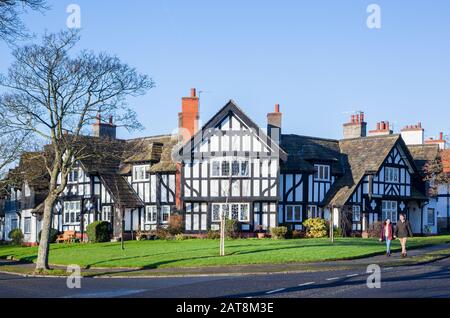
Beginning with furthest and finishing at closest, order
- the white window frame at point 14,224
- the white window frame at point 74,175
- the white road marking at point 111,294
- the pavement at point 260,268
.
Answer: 1. the white window frame at point 14,224
2. the white window frame at point 74,175
3. the pavement at point 260,268
4. the white road marking at point 111,294

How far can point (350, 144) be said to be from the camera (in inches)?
2247

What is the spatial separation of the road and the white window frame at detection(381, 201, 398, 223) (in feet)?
89.0

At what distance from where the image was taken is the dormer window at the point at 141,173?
5342cm

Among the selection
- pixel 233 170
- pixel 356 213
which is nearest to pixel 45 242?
pixel 233 170

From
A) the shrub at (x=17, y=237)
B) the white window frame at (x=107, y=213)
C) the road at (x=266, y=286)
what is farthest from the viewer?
the shrub at (x=17, y=237)

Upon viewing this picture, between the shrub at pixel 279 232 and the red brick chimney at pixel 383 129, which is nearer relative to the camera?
the shrub at pixel 279 232

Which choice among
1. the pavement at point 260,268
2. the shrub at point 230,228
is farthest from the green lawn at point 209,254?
the shrub at point 230,228

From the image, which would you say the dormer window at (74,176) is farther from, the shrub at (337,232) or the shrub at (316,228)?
the shrub at (337,232)

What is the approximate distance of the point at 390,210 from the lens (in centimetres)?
5512

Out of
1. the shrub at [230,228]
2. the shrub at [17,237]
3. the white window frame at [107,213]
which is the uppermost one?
the white window frame at [107,213]

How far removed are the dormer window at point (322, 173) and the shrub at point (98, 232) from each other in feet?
54.5

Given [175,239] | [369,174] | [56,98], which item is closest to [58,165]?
[56,98]

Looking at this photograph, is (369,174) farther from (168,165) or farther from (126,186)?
(126,186)
